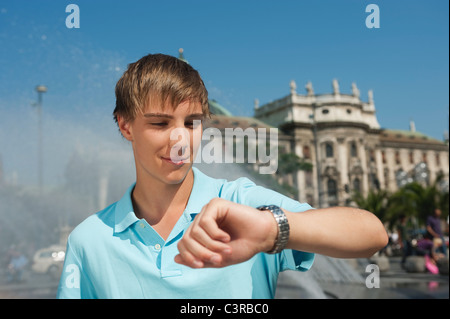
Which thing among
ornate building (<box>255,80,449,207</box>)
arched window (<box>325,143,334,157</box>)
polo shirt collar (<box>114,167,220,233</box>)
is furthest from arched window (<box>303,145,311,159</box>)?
polo shirt collar (<box>114,167,220,233</box>)

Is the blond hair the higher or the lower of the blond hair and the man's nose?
the higher

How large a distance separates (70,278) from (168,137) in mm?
413

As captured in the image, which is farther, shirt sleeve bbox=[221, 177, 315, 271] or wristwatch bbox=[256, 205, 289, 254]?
shirt sleeve bbox=[221, 177, 315, 271]

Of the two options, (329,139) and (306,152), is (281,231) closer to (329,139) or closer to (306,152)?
(306,152)

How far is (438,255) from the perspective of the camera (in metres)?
11.4

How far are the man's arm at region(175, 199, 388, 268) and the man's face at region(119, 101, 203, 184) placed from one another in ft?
0.89

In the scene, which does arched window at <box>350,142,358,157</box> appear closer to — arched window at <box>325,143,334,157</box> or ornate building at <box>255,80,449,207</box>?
ornate building at <box>255,80,449,207</box>

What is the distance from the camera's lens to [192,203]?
1.12 meters

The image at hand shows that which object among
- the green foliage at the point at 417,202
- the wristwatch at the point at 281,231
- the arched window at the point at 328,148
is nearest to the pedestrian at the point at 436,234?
the wristwatch at the point at 281,231

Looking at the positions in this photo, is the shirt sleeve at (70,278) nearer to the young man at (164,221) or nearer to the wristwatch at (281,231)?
the young man at (164,221)

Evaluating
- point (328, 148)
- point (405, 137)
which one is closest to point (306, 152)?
point (328, 148)

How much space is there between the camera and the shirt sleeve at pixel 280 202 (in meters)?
0.98

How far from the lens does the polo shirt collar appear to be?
1.09m
